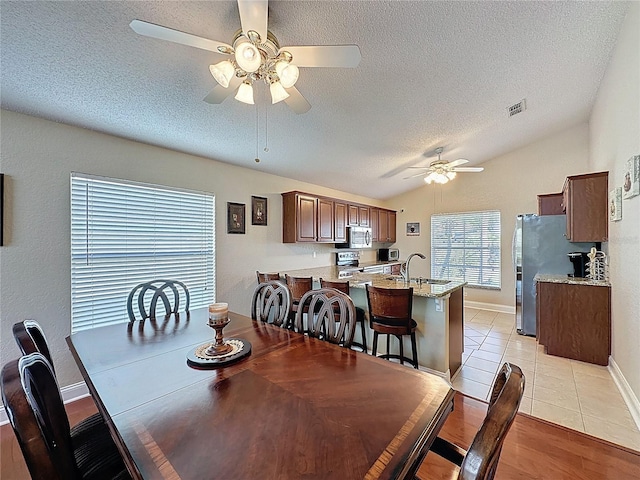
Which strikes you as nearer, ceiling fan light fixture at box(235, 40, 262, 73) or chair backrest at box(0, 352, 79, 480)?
chair backrest at box(0, 352, 79, 480)

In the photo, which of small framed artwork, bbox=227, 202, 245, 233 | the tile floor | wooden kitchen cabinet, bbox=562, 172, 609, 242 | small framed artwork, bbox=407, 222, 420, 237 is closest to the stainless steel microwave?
small framed artwork, bbox=407, 222, 420, 237

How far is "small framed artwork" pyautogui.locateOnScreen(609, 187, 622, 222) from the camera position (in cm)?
264

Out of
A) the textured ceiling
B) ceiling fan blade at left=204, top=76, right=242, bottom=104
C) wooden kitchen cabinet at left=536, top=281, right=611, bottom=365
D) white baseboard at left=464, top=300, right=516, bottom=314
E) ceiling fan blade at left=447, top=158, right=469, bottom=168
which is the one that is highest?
the textured ceiling

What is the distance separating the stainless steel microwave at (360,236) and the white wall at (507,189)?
4.64 feet

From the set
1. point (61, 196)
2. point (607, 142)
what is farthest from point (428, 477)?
point (607, 142)

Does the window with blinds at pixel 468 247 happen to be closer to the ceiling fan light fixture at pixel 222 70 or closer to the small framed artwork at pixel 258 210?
the small framed artwork at pixel 258 210

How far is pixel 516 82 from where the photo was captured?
115 inches

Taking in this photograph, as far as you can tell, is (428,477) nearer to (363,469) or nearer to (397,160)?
(363,469)

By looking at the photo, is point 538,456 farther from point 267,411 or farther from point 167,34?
point 167,34

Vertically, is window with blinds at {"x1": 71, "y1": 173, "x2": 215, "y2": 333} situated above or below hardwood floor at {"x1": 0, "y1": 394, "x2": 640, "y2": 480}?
above

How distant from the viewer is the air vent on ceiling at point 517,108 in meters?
3.38

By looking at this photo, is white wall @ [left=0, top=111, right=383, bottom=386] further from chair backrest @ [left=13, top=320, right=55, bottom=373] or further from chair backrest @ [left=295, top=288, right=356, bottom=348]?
chair backrest @ [left=295, top=288, right=356, bottom=348]

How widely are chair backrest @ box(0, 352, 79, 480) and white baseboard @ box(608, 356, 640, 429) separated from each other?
351 cm

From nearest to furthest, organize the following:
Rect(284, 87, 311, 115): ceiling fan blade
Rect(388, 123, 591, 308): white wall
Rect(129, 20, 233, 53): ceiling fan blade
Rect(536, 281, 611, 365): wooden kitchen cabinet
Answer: Rect(129, 20, 233, 53): ceiling fan blade
Rect(284, 87, 311, 115): ceiling fan blade
Rect(536, 281, 611, 365): wooden kitchen cabinet
Rect(388, 123, 591, 308): white wall
